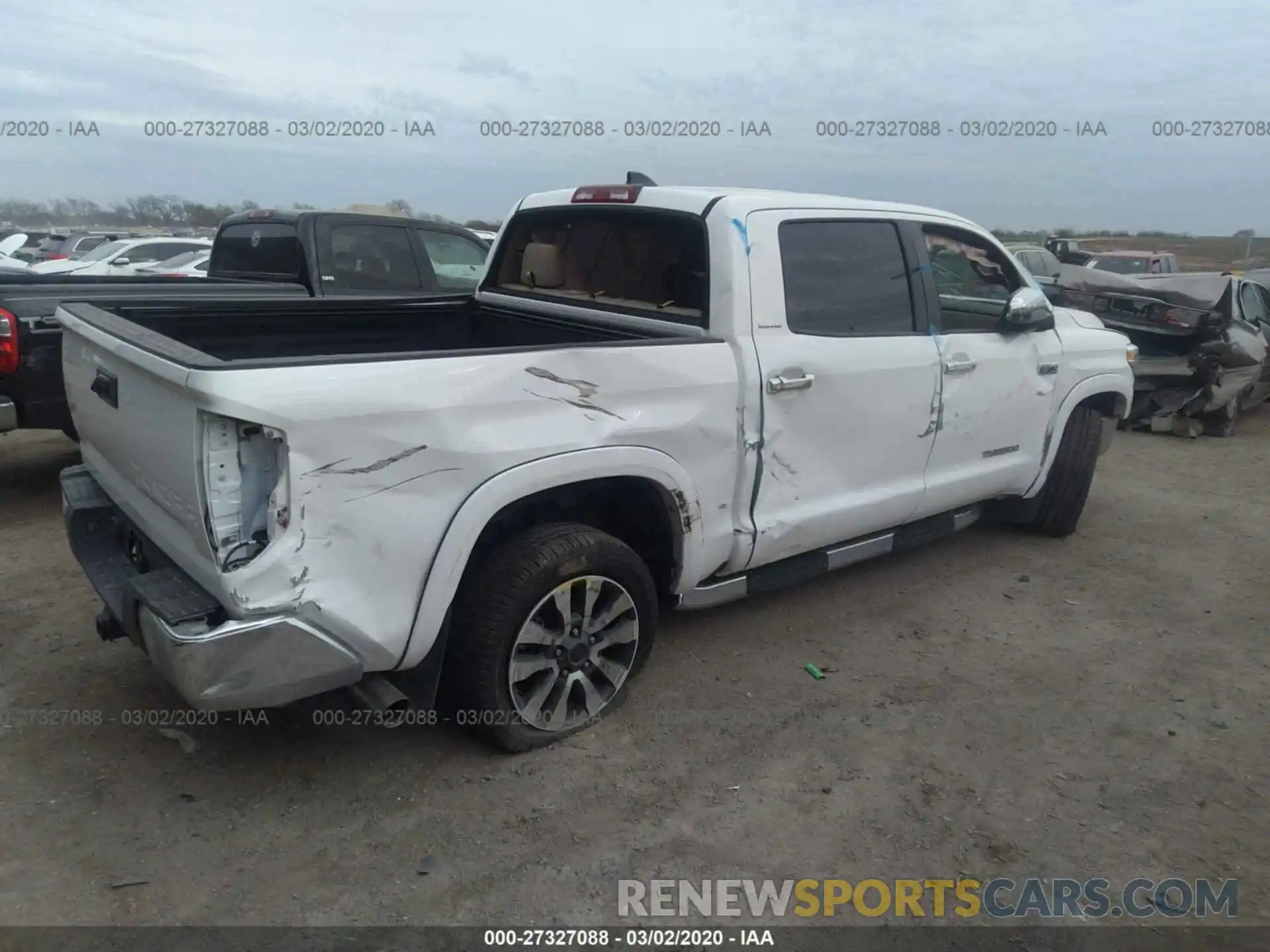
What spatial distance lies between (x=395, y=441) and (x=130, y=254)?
49.6 ft

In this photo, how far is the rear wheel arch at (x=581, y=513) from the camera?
2.76 m

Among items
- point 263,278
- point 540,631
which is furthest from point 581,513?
point 263,278

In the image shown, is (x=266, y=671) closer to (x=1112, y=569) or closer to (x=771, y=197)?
(x=771, y=197)

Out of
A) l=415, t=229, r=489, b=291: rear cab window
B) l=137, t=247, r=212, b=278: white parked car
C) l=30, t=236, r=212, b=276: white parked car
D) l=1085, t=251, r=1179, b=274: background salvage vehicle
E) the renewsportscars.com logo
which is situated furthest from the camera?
l=1085, t=251, r=1179, b=274: background salvage vehicle

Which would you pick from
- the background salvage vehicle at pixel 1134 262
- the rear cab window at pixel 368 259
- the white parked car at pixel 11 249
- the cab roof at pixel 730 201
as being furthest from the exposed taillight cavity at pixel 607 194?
the white parked car at pixel 11 249

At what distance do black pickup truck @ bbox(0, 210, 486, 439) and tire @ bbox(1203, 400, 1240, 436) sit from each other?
7.17 m

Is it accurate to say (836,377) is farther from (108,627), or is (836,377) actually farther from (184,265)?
(184,265)

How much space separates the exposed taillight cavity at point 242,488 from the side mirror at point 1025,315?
3.54 metres

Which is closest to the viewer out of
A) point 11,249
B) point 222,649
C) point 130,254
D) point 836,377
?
point 222,649

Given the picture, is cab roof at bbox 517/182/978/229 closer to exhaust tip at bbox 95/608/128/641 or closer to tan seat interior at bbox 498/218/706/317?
tan seat interior at bbox 498/218/706/317

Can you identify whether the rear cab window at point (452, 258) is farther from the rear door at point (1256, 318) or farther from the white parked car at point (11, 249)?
the white parked car at point (11, 249)

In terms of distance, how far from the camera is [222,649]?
2.41 metres

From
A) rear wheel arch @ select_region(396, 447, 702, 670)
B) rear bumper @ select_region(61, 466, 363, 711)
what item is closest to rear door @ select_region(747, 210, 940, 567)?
rear wheel arch @ select_region(396, 447, 702, 670)

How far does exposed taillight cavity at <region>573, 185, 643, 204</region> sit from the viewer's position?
3.93 m
